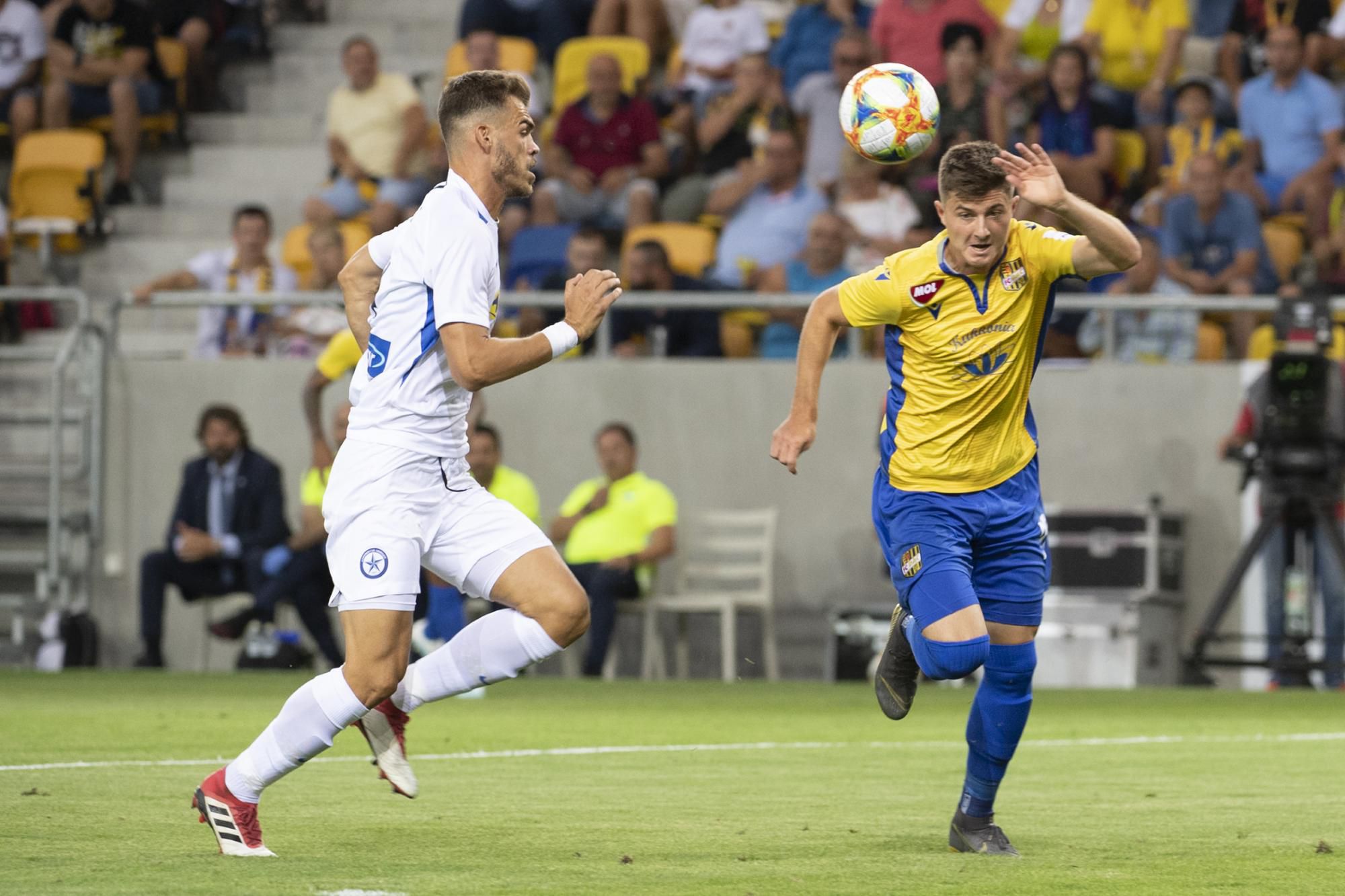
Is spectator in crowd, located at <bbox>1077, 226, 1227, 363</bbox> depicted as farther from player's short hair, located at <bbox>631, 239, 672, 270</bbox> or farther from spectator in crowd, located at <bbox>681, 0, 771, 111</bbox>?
spectator in crowd, located at <bbox>681, 0, 771, 111</bbox>

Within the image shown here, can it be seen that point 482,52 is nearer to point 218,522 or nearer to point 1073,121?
point 218,522

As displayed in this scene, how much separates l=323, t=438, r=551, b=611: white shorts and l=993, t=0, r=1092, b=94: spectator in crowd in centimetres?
1193

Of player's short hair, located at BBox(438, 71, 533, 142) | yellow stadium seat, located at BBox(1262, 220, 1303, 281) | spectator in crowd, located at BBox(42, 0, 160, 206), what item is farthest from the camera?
spectator in crowd, located at BBox(42, 0, 160, 206)

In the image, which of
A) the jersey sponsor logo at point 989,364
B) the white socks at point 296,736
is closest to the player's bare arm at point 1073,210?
the jersey sponsor logo at point 989,364

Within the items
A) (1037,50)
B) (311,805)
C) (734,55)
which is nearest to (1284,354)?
(1037,50)

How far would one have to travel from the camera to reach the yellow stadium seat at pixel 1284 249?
1606cm

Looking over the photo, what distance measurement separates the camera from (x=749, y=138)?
1789 cm

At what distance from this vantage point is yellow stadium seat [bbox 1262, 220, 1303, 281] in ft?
52.7

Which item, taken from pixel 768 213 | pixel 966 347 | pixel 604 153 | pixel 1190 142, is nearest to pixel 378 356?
pixel 966 347

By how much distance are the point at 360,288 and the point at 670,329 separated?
9910 mm

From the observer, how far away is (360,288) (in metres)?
6.61

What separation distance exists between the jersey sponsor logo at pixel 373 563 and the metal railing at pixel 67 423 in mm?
10550

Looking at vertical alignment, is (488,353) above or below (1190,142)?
below

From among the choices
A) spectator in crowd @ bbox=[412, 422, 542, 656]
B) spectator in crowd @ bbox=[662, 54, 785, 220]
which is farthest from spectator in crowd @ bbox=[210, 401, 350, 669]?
spectator in crowd @ bbox=[662, 54, 785, 220]
